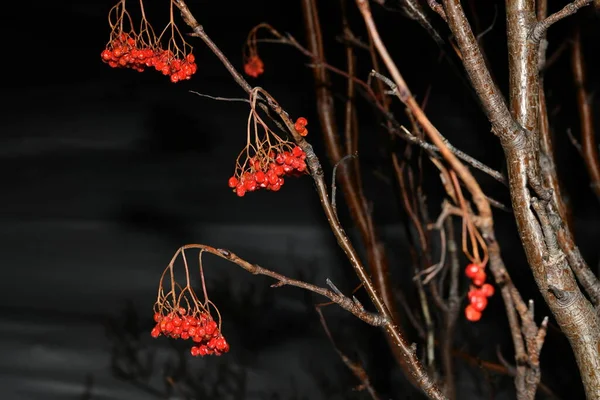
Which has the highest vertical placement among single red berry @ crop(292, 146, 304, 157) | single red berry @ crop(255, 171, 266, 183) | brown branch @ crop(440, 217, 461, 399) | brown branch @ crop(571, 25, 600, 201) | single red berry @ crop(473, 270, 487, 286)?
brown branch @ crop(571, 25, 600, 201)

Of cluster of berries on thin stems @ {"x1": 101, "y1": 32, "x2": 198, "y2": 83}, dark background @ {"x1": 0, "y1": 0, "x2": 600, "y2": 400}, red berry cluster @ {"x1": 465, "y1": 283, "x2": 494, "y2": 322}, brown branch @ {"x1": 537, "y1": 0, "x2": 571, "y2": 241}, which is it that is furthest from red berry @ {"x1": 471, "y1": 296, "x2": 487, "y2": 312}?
Result: dark background @ {"x1": 0, "y1": 0, "x2": 600, "y2": 400}

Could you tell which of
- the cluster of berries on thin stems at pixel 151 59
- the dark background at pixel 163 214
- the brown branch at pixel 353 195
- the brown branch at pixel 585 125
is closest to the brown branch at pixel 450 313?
the brown branch at pixel 353 195

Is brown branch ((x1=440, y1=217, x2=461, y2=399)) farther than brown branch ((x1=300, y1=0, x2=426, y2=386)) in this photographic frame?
No

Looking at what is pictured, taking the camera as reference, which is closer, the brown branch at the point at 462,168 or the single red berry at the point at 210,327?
the brown branch at the point at 462,168

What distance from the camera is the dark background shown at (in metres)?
1.16

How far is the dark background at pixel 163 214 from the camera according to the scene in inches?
45.8

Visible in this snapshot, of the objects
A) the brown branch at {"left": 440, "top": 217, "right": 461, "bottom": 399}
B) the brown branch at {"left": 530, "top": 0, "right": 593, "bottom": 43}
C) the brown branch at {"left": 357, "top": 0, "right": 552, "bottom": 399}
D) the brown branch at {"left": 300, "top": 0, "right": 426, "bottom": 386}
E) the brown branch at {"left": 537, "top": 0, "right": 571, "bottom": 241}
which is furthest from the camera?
the brown branch at {"left": 300, "top": 0, "right": 426, "bottom": 386}

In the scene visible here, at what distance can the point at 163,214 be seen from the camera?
47.8 inches

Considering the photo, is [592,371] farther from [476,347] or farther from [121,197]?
[121,197]

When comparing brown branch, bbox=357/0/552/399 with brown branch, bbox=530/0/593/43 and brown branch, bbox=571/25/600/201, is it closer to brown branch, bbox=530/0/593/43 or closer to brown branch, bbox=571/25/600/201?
brown branch, bbox=530/0/593/43

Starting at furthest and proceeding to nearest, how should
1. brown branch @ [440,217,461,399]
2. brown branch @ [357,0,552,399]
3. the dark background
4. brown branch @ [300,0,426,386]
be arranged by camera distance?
the dark background
brown branch @ [300,0,426,386]
brown branch @ [440,217,461,399]
brown branch @ [357,0,552,399]

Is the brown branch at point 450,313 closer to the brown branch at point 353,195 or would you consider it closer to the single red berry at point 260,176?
the brown branch at point 353,195

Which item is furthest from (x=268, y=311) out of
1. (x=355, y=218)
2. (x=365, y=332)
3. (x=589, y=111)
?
(x=589, y=111)

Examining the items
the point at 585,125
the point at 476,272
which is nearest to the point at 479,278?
the point at 476,272
